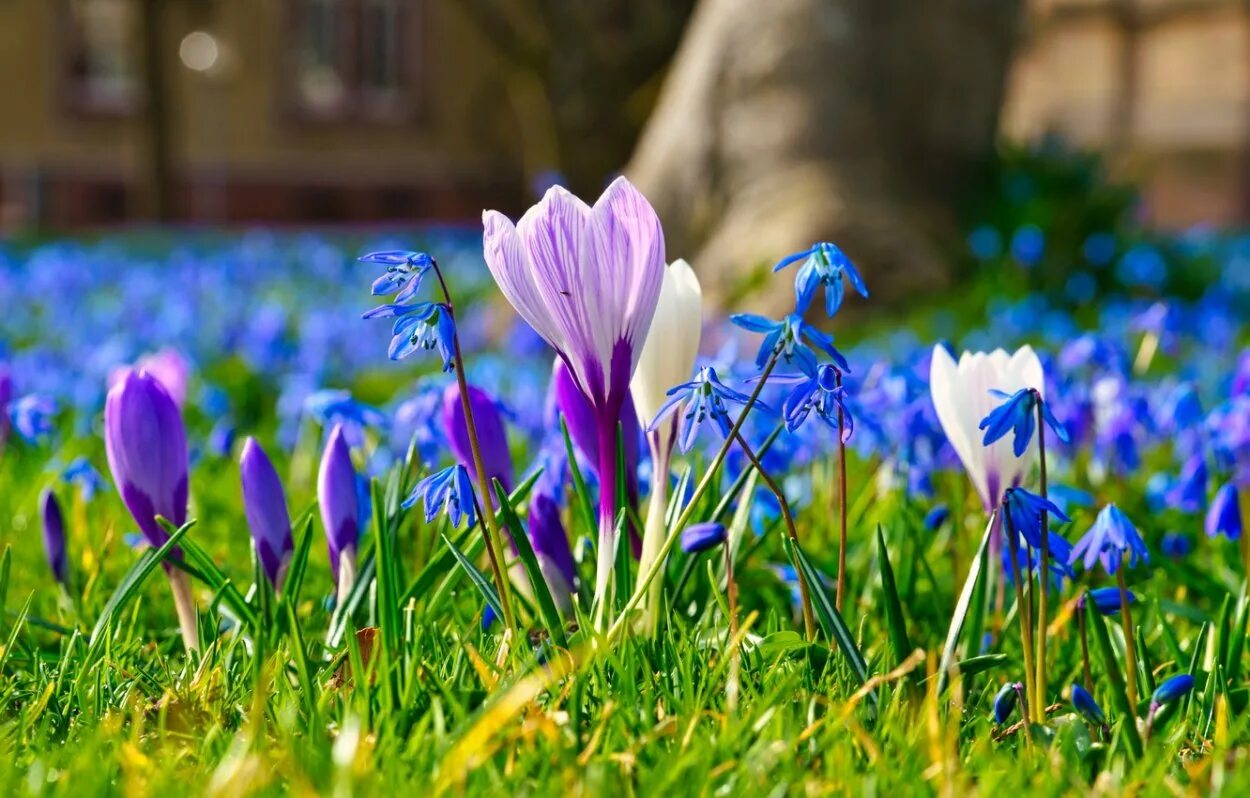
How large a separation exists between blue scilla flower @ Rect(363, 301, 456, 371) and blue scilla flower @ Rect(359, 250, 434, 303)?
2cm

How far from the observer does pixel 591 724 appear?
1593mm

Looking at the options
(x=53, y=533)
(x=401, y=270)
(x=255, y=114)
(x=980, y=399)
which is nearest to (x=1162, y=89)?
(x=255, y=114)

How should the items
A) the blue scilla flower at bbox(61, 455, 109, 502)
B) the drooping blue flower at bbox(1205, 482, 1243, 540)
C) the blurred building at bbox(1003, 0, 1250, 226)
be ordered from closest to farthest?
the drooping blue flower at bbox(1205, 482, 1243, 540) < the blue scilla flower at bbox(61, 455, 109, 502) < the blurred building at bbox(1003, 0, 1250, 226)

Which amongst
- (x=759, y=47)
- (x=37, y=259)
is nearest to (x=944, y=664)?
(x=759, y=47)

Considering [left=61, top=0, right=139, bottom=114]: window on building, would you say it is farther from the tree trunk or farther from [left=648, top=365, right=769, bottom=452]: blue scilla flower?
[left=648, top=365, right=769, bottom=452]: blue scilla flower

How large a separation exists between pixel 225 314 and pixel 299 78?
52.1ft

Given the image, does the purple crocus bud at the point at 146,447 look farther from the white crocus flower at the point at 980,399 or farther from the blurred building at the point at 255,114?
the blurred building at the point at 255,114

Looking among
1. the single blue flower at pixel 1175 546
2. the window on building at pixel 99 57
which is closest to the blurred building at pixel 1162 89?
the window on building at pixel 99 57

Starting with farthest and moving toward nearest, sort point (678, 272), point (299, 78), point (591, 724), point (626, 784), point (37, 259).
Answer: point (299, 78)
point (37, 259)
point (678, 272)
point (591, 724)
point (626, 784)

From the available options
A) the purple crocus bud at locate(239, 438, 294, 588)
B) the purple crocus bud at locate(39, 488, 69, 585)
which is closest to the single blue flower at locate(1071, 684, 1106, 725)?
the purple crocus bud at locate(239, 438, 294, 588)

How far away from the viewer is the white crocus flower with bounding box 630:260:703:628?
1.79 metres

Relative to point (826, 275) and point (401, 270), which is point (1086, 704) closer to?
point (826, 275)

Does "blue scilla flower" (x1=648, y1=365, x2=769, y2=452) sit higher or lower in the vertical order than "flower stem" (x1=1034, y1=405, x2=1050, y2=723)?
higher

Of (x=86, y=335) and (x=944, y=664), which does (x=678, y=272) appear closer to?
(x=944, y=664)
